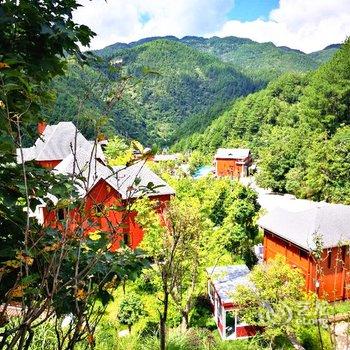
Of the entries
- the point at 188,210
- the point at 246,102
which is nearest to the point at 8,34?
the point at 188,210

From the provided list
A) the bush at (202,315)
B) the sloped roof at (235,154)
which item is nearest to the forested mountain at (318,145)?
the sloped roof at (235,154)

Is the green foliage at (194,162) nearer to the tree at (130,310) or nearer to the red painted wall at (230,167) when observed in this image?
the red painted wall at (230,167)

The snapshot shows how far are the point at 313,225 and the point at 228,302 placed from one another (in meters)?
6.38

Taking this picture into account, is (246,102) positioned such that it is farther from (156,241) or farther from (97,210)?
(97,210)

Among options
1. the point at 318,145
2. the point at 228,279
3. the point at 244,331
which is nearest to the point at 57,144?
the point at 228,279

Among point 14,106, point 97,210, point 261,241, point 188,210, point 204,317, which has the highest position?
point 14,106

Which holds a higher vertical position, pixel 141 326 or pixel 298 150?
pixel 298 150

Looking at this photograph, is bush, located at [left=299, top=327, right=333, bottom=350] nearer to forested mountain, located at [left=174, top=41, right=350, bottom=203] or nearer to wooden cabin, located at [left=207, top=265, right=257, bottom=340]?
wooden cabin, located at [left=207, top=265, right=257, bottom=340]

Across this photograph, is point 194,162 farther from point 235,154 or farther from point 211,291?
point 211,291

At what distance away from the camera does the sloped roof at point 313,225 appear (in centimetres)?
1928

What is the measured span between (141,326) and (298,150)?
3304 centimetres

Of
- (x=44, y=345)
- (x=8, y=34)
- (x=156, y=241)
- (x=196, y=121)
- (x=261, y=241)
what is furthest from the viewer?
(x=196, y=121)

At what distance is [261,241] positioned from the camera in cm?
2683

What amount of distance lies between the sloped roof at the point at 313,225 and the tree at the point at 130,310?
8278mm
